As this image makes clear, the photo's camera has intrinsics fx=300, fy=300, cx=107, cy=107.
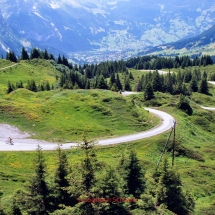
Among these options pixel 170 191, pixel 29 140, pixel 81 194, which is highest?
pixel 81 194

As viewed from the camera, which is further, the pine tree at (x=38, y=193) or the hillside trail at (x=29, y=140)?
the hillside trail at (x=29, y=140)

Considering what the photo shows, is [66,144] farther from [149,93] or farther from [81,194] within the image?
[149,93]

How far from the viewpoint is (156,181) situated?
38406mm

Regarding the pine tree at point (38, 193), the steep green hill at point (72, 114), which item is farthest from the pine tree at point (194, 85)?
the pine tree at point (38, 193)

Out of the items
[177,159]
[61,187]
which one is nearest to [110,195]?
[61,187]

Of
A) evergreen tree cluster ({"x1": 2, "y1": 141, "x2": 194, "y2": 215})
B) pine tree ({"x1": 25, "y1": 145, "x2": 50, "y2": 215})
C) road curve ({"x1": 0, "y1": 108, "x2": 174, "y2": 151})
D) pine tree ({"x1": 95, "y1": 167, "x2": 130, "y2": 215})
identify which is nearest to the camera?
evergreen tree cluster ({"x1": 2, "y1": 141, "x2": 194, "y2": 215})

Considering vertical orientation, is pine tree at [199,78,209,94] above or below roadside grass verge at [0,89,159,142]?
below

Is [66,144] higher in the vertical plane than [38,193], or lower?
lower

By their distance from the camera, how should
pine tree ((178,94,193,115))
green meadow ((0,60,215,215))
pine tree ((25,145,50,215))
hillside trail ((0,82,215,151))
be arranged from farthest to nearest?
pine tree ((178,94,193,115)) → hillside trail ((0,82,215,151)) → green meadow ((0,60,215,215)) → pine tree ((25,145,50,215))

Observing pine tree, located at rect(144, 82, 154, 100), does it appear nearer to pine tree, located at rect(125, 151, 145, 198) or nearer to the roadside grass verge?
the roadside grass verge

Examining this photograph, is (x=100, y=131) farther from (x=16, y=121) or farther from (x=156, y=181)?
(x=156, y=181)

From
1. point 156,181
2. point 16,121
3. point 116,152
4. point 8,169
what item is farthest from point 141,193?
point 16,121

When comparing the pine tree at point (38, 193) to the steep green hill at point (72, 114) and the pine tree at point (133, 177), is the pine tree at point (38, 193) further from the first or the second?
the steep green hill at point (72, 114)

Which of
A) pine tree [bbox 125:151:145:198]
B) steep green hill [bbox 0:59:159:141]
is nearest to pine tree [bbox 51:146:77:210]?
pine tree [bbox 125:151:145:198]
